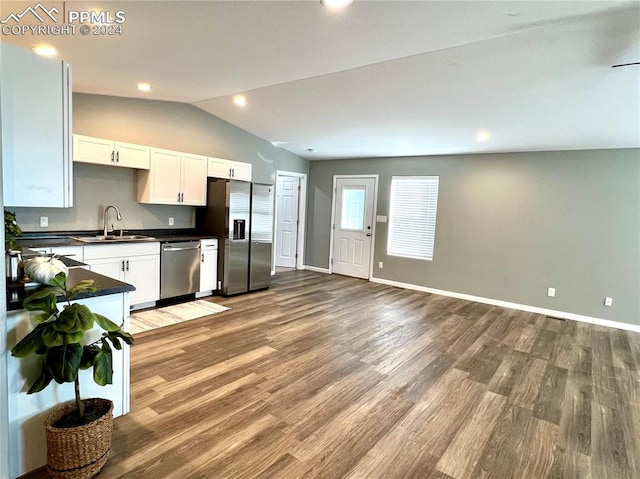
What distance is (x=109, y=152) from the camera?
13.4 ft

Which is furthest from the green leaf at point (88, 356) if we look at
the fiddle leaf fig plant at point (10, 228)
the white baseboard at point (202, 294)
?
the white baseboard at point (202, 294)

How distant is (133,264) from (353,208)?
14.0 feet

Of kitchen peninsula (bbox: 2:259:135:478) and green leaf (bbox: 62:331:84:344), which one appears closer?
green leaf (bbox: 62:331:84:344)

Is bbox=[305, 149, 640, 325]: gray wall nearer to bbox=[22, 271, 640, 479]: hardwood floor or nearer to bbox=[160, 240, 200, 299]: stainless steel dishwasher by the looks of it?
bbox=[22, 271, 640, 479]: hardwood floor

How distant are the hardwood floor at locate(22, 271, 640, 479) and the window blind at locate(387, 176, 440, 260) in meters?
2.01

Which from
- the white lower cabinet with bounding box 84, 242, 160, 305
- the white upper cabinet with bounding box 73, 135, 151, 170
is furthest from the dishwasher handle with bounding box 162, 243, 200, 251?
the white upper cabinet with bounding box 73, 135, 151, 170

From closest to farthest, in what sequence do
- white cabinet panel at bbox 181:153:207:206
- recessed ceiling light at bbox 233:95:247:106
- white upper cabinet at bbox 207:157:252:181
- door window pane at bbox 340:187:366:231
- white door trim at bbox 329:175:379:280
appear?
recessed ceiling light at bbox 233:95:247:106 < white cabinet panel at bbox 181:153:207:206 < white upper cabinet at bbox 207:157:252:181 < white door trim at bbox 329:175:379:280 < door window pane at bbox 340:187:366:231

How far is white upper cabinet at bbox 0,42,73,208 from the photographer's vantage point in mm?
1804

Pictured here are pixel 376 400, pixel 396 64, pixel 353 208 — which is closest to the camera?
pixel 376 400

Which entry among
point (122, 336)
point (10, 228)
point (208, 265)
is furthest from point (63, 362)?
point (208, 265)

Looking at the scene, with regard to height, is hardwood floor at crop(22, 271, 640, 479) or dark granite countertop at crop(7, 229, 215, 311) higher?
dark granite countertop at crop(7, 229, 215, 311)

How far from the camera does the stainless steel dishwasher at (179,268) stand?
4.49 meters

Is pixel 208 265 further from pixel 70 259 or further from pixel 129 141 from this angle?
pixel 70 259

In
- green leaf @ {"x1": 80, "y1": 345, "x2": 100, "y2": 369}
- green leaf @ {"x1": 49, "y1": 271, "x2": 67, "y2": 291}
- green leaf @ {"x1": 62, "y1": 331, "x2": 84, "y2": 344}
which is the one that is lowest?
green leaf @ {"x1": 80, "y1": 345, "x2": 100, "y2": 369}
